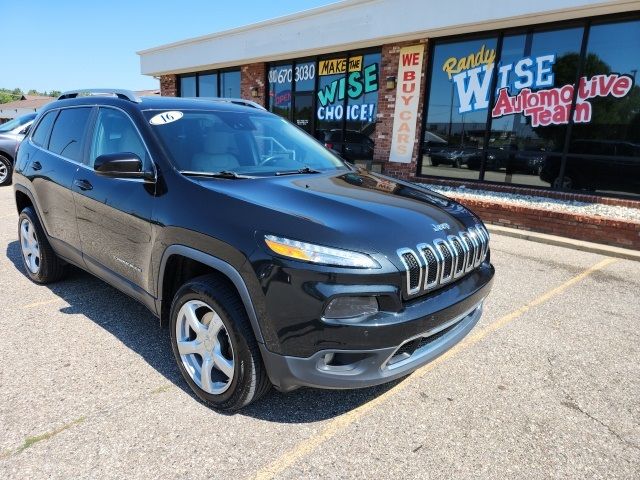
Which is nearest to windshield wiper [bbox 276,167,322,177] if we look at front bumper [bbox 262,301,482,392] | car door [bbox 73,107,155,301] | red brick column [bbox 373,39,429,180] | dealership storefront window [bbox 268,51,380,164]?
car door [bbox 73,107,155,301]

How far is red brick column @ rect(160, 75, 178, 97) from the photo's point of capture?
1733 centimetres

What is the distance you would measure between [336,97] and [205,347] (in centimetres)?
1052

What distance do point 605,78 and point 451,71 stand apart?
2916mm

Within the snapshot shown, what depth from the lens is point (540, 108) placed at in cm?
875

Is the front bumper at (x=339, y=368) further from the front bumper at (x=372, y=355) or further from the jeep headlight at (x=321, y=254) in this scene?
the jeep headlight at (x=321, y=254)

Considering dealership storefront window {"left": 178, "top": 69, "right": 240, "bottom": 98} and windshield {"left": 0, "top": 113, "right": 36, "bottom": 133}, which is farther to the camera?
dealership storefront window {"left": 178, "top": 69, "right": 240, "bottom": 98}

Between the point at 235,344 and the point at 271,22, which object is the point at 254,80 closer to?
the point at 271,22

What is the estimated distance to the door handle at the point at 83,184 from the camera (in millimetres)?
3275

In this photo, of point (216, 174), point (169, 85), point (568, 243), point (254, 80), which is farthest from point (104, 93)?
point (169, 85)

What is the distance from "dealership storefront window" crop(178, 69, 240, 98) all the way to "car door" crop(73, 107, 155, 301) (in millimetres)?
12254

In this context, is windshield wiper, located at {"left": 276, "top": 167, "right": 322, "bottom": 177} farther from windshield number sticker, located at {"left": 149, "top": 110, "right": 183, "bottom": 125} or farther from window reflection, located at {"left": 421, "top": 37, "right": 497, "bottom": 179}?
window reflection, located at {"left": 421, "top": 37, "right": 497, "bottom": 179}

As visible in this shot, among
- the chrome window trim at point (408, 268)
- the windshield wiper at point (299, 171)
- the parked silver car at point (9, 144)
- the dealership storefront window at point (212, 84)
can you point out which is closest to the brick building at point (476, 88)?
the dealership storefront window at point (212, 84)

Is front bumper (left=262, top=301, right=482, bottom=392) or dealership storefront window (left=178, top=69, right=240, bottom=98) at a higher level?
dealership storefront window (left=178, top=69, right=240, bottom=98)

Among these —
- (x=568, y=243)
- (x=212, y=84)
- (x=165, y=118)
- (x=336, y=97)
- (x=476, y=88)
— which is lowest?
(x=568, y=243)
